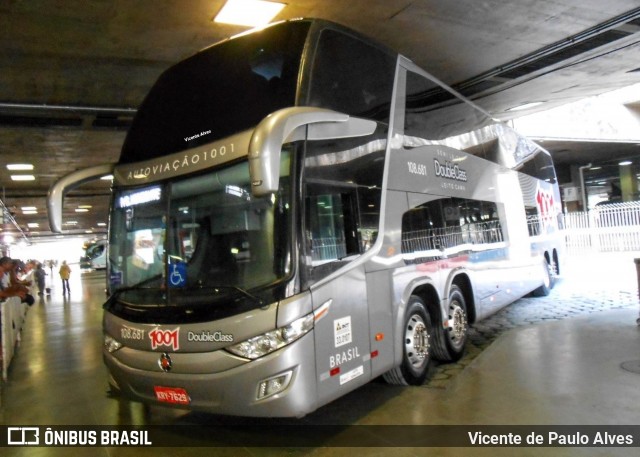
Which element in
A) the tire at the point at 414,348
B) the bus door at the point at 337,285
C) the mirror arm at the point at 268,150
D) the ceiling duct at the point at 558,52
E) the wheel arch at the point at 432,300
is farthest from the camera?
the ceiling duct at the point at 558,52

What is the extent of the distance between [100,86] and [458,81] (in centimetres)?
798

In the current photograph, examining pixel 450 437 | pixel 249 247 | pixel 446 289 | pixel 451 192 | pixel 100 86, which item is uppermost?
pixel 100 86

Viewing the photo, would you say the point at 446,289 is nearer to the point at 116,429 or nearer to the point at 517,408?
Result: the point at 517,408

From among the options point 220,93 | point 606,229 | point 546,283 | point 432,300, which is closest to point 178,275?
point 220,93

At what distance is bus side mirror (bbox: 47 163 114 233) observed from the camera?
205 inches

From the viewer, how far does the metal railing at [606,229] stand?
920 inches

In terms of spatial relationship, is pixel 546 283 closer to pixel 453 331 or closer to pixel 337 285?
pixel 453 331

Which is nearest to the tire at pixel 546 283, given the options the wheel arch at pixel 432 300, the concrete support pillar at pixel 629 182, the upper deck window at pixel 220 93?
the wheel arch at pixel 432 300

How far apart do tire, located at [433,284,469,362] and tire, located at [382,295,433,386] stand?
0.47 m

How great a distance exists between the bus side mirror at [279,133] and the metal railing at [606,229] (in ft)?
77.5

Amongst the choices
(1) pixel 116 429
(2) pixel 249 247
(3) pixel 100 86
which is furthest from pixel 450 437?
(3) pixel 100 86

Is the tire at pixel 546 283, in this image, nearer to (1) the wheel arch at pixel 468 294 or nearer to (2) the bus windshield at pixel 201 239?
(1) the wheel arch at pixel 468 294

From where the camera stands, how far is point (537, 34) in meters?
9.27

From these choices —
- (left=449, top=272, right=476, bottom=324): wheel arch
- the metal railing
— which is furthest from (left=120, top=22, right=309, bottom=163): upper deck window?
the metal railing
